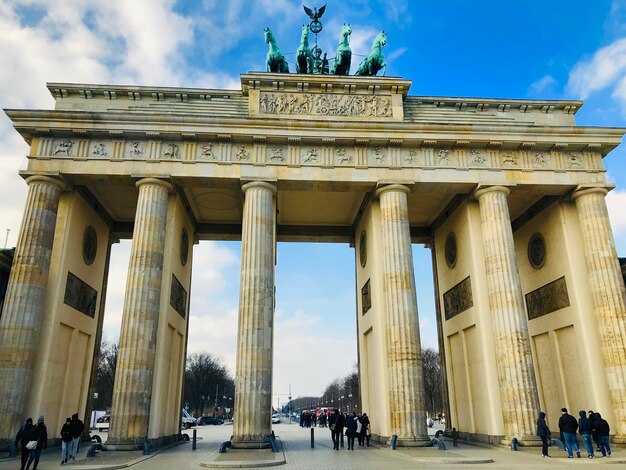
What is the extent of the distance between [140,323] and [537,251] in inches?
773

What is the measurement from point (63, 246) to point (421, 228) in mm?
19463

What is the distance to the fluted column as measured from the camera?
18.0 m

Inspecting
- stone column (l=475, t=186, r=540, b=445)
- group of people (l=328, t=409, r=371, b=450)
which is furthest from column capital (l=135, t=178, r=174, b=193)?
stone column (l=475, t=186, r=540, b=445)

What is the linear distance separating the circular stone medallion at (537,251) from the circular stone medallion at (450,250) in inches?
160

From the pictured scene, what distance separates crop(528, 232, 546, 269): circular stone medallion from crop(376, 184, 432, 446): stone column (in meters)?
8.18

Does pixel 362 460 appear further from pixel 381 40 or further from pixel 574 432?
pixel 381 40

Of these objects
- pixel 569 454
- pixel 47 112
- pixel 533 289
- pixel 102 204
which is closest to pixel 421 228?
pixel 533 289

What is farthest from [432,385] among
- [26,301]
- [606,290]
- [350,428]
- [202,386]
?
[26,301]

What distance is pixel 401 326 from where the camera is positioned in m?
20.0

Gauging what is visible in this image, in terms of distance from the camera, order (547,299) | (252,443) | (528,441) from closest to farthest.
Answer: (252,443) < (528,441) < (547,299)

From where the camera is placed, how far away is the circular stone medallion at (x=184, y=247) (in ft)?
82.1

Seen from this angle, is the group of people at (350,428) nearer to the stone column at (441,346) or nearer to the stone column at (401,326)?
the stone column at (401,326)

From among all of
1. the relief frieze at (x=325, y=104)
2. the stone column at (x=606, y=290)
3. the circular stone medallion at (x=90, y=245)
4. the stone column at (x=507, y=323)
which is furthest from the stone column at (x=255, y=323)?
the stone column at (x=606, y=290)

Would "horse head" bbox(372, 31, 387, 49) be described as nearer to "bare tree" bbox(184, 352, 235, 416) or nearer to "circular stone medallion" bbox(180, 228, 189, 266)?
"circular stone medallion" bbox(180, 228, 189, 266)
